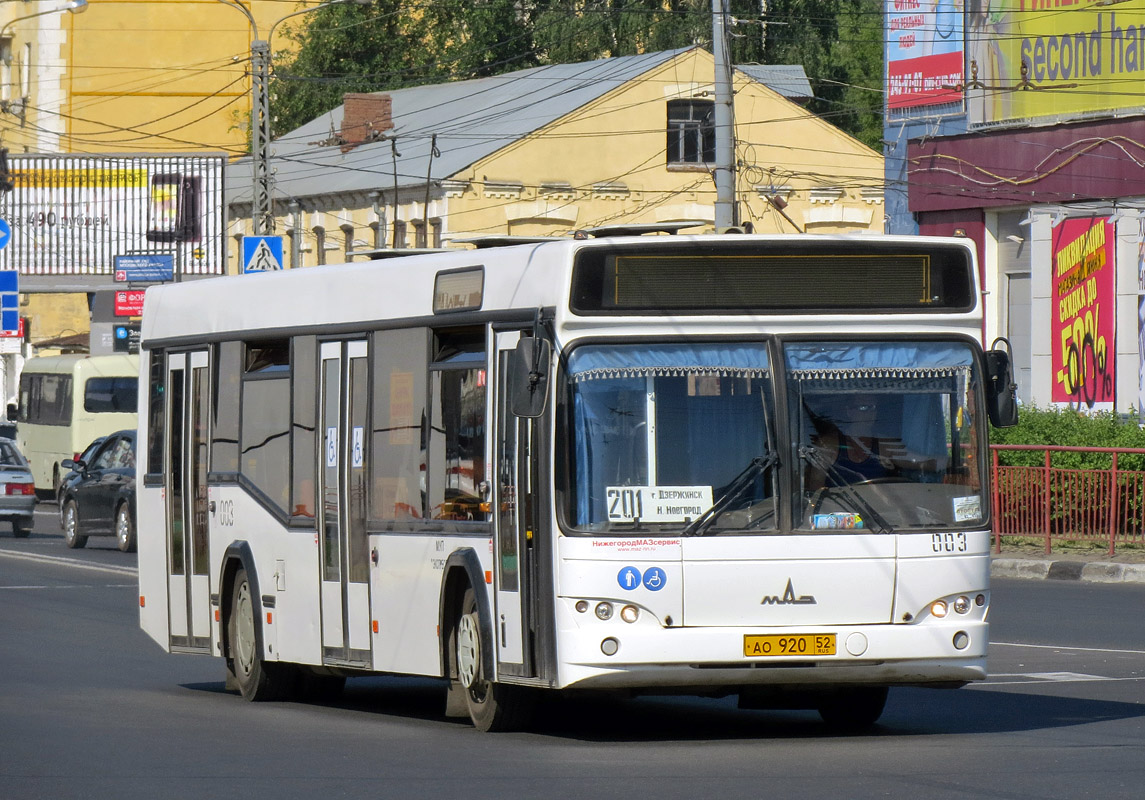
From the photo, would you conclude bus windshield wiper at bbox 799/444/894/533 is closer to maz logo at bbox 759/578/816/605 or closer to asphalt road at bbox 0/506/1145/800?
maz logo at bbox 759/578/816/605

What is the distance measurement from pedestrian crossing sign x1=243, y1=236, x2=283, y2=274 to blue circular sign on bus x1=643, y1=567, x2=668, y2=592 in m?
19.3

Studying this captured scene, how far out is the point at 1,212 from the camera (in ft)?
193

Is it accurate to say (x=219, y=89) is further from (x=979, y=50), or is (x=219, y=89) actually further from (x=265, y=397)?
(x=265, y=397)

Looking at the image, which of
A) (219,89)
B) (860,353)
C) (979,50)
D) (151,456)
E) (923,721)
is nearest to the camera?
(860,353)

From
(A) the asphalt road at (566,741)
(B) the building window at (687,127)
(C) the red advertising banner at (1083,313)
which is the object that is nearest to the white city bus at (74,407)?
(B) the building window at (687,127)

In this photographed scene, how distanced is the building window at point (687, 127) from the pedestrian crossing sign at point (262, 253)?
25.8 m

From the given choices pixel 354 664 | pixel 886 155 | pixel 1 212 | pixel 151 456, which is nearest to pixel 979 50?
pixel 886 155

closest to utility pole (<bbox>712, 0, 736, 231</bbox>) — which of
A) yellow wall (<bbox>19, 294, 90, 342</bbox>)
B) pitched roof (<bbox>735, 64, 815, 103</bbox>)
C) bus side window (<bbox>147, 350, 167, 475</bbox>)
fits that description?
bus side window (<bbox>147, 350, 167, 475</bbox>)

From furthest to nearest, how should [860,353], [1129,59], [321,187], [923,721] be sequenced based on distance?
[321,187]
[1129,59]
[923,721]
[860,353]

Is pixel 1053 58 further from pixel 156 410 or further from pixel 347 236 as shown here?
pixel 347 236

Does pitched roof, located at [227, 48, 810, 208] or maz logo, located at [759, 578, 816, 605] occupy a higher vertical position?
pitched roof, located at [227, 48, 810, 208]

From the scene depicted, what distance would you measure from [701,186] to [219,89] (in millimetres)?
25427

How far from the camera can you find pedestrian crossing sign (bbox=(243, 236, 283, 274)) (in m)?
29.4

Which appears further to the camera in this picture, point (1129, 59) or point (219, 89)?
point (219, 89)
